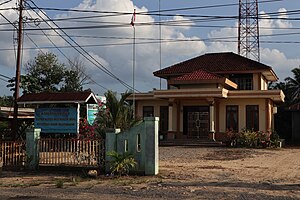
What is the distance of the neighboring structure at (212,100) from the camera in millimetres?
29578

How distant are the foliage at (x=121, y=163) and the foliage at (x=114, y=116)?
138 centimetres

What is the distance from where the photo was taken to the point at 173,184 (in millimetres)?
12352

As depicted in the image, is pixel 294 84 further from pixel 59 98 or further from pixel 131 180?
pixel 131 180

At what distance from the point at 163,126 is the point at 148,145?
1848 centimetres

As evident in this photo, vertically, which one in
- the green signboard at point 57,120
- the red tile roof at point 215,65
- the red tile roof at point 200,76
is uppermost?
the red tile roof at point 215,65

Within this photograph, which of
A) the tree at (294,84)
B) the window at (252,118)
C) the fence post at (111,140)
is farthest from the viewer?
the tree at (294,84)

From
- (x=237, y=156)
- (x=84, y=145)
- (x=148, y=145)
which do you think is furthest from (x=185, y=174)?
(x=237, y=156)

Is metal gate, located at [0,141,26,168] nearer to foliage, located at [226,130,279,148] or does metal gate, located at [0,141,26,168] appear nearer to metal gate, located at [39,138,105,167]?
metal gate, located at [39,138,105,167]

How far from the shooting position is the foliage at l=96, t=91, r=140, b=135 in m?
15.2

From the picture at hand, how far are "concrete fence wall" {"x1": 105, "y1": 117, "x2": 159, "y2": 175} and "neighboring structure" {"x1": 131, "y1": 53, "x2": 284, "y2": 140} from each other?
15.1 m

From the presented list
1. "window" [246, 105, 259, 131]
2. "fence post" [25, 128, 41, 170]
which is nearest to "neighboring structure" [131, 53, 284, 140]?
"window" [246, 105, 259, 131]

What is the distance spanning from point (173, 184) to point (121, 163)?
7.30 feet

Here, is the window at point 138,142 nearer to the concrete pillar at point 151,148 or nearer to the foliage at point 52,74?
Result: the concrete pillar at point 151,148

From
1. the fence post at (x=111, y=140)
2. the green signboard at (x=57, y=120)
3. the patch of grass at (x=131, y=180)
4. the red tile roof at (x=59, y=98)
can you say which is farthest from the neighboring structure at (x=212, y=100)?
the patch of grass at (x=131, y=180)
